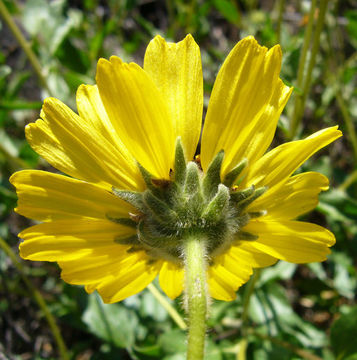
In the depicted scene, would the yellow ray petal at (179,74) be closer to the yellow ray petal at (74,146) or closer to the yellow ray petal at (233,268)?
the yellow ray petal at (74,146)

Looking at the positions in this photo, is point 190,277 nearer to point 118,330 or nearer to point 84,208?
point 84,208

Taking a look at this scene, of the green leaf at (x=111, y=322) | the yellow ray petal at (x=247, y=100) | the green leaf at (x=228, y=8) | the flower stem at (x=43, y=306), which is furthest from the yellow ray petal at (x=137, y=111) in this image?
the green leaf at (x=228, y=8)

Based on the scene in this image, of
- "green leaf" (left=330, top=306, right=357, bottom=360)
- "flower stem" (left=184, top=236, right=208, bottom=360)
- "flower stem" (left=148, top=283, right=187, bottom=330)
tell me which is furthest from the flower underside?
"green leaf" (left=330, top=306, right=357, bottom=360)

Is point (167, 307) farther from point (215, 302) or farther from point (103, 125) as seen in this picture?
point (103, 125)

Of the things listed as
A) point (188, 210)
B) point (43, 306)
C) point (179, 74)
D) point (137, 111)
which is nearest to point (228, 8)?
point (179, 74)

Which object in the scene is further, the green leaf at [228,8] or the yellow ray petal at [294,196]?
the green leaf at [228,8]

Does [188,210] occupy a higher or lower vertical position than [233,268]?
higher

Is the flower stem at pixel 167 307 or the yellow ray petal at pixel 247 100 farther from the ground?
the yellow ray petal at pixel 247 100
